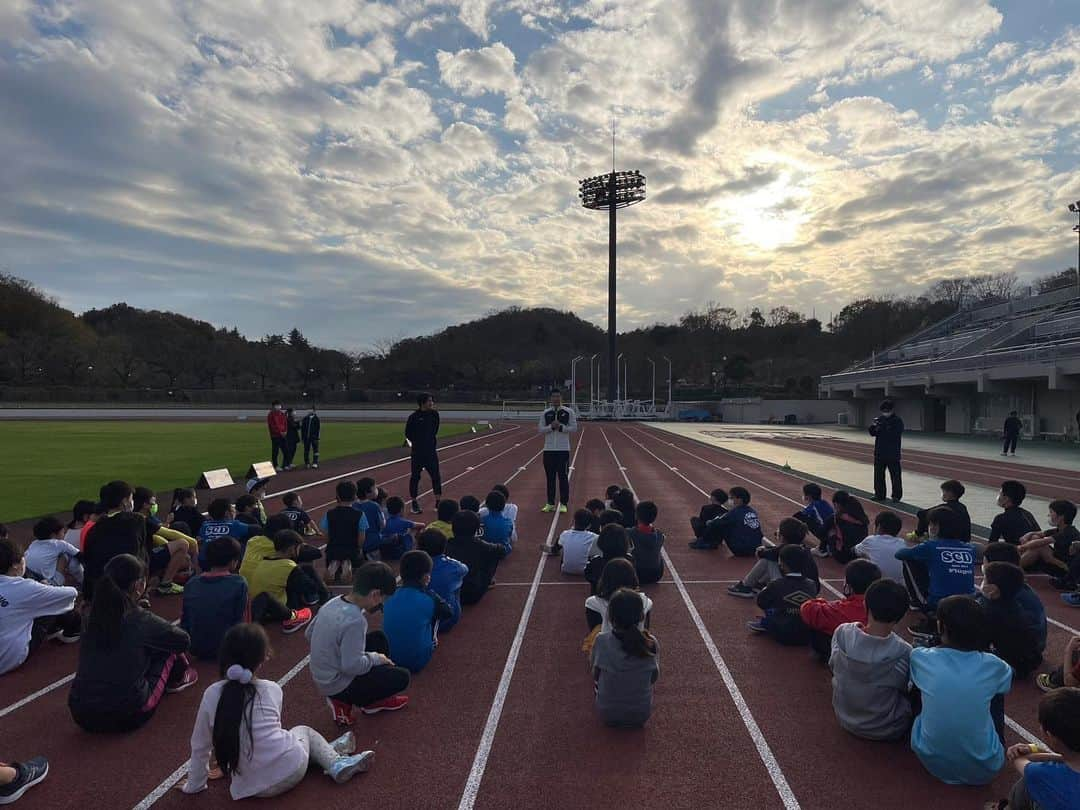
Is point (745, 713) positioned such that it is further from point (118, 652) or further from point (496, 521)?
point (496, 521)

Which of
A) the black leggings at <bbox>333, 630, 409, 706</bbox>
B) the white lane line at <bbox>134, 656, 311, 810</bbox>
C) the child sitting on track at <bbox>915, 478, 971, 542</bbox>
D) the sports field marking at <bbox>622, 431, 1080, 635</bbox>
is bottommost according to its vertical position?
the sports field marking at <bbox>622, 431, 1080, 635</bbox>

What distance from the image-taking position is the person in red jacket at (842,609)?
4496mm

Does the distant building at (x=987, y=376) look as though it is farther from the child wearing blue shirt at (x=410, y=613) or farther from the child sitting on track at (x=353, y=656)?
the child sitting on track at (x=353, y=656)

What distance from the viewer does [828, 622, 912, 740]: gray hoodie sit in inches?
144

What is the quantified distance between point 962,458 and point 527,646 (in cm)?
2252

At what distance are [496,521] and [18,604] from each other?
4676mm

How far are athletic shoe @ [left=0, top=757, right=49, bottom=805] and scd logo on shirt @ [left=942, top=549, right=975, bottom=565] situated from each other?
6520 mm

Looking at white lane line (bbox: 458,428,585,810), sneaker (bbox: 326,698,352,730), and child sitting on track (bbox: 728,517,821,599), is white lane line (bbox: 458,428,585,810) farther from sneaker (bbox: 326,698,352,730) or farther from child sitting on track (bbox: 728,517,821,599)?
child sitting on track (bbox: 728,517,821,599)

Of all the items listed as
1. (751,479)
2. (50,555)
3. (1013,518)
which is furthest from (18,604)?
(751,479)

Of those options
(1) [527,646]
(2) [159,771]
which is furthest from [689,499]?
(2) [159,771]

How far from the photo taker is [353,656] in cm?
389

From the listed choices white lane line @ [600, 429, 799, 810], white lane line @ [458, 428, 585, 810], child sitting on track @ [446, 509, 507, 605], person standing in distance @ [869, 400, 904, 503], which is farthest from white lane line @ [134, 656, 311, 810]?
person standing in distance @ [869, 400, 904, 503]

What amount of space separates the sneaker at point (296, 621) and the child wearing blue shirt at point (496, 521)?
2454mm

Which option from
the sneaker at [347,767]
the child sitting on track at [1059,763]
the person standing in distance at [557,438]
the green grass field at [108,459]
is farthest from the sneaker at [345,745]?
the green grass field at [108,459]
